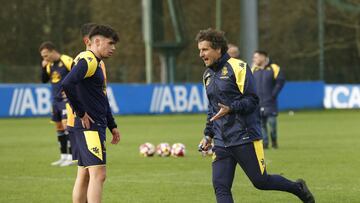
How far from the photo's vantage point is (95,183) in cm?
952

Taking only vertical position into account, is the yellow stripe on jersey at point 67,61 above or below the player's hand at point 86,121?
above

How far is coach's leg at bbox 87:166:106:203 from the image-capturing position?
9484 millimetres

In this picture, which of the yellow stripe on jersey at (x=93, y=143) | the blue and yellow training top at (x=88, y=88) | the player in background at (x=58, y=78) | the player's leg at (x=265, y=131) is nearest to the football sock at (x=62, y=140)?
the player in background at (x=58, y=78)

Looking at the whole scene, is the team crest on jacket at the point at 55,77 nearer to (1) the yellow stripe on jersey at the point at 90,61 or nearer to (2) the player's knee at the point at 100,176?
(1) the yellow stripe on jersey at the point at 90,61

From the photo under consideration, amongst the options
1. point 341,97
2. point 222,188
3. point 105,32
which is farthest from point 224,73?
point 341,97

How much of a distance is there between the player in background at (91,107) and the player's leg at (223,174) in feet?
3.77

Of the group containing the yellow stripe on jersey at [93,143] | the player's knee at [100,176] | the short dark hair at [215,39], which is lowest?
the player's knee at [100,176]

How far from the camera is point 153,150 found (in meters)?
18.5

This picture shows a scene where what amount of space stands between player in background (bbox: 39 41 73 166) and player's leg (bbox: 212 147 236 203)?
7.23 metres

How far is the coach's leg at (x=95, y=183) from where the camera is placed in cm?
948

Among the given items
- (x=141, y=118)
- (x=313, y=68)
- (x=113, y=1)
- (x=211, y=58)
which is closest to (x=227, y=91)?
(x=211, y=58)

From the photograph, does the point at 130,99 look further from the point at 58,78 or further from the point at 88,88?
the point at 88,88

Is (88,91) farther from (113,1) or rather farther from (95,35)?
(113,1)

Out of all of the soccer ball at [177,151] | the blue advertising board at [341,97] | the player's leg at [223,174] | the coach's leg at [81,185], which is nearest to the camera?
the player's leg at [223,174]
